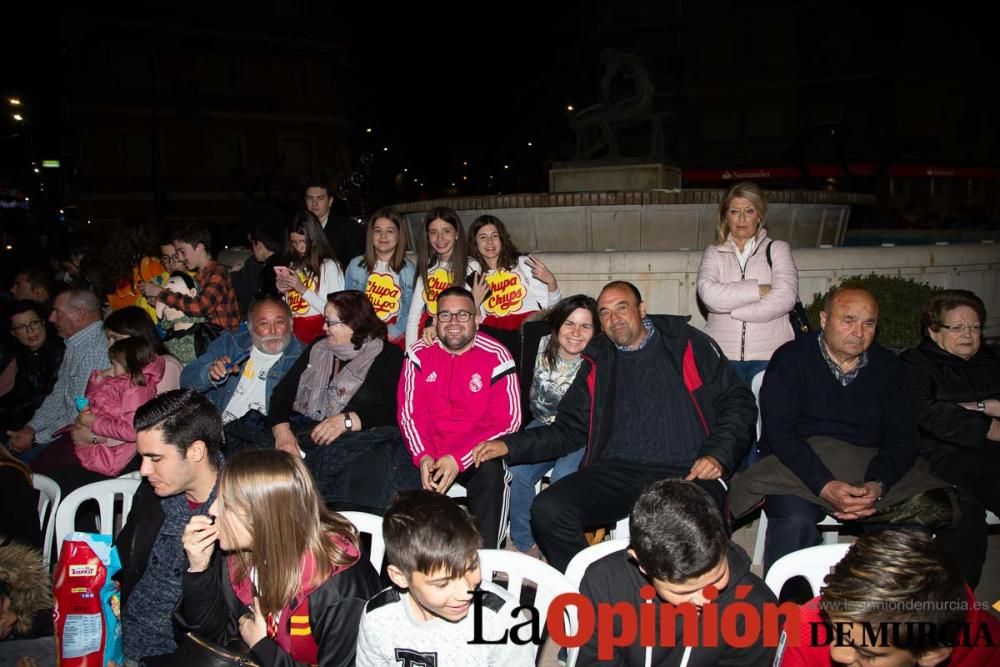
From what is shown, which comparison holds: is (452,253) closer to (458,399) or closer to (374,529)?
(458,399)

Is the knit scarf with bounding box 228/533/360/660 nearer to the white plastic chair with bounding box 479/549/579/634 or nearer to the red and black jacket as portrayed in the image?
the white plastic chair with bounding box 479/549/579/634

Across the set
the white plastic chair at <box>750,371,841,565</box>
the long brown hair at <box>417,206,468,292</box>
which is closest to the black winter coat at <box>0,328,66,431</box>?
the long brown hair at <box>417,206,468,292</box>

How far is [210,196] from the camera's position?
34.5 metres

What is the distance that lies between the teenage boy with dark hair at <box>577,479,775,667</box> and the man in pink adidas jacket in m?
1.77

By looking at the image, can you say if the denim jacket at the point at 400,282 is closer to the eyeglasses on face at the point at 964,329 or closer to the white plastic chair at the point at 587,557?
the white plastic chair at the point at 587,557

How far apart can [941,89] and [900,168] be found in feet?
16.5

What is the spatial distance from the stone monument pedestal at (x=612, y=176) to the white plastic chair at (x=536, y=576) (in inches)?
325

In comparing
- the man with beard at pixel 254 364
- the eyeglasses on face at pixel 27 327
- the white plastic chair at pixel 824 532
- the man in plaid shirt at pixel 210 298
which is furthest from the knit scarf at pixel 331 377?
the eyeglasses on face at pixel 27 327

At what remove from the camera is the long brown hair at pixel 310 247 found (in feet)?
18.8

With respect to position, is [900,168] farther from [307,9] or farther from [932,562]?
[932,562]

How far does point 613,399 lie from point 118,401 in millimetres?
2982

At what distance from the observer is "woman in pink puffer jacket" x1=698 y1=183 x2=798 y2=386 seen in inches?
171

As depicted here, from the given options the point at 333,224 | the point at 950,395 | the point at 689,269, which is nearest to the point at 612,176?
the point at 689,269

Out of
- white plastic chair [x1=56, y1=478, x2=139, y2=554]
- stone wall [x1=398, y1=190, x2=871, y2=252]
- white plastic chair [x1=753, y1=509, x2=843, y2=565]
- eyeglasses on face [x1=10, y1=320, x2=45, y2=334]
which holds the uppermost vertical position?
stone wall [x1=398, y1=190, x2=871, y2=252]
